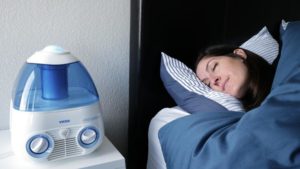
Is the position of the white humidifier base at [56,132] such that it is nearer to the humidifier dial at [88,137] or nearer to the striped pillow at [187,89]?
the humidifier dial at [88,137]

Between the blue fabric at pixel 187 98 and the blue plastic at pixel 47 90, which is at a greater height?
the blue plastic at pixel 47 90

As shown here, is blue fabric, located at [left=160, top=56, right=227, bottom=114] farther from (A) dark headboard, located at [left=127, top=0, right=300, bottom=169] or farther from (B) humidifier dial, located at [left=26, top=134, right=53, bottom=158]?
(B) humidifier dial, located at [left=26, top=134, right=53, bottom=158]

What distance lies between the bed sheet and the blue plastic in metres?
0.22

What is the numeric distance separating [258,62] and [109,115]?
552mm

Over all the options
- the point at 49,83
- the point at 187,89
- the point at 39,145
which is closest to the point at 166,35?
the point at 187,89

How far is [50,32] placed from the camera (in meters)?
0.99

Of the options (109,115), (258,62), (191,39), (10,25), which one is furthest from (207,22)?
(10,25)

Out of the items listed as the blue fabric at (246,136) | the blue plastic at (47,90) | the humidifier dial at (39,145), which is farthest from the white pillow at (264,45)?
the humidifier dial at (39,145)

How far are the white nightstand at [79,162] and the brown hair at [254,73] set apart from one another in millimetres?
435

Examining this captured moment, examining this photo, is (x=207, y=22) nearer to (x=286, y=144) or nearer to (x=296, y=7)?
(x=296, y=7)

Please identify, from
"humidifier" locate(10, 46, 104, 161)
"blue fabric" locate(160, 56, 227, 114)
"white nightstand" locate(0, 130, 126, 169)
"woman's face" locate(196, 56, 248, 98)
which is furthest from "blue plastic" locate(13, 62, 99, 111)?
"woman's face" locate(196, 56, 248, 98)

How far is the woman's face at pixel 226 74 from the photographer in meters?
0.98

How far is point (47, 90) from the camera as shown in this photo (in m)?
0.82

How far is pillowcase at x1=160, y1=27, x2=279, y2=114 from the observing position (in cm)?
92
